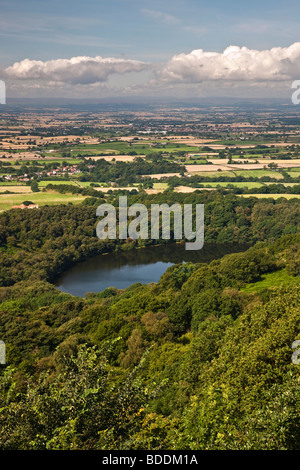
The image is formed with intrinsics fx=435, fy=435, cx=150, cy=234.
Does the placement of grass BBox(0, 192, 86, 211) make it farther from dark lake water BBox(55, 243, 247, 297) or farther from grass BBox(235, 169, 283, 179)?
grass BBox(235, 169, 283, 179)

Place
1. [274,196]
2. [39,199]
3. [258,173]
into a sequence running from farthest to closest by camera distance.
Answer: [258,173] < [274,196] < [39,199]

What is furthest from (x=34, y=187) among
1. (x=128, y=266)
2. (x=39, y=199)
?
(x=128, y=266)

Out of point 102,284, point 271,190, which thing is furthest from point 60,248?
point 271,190

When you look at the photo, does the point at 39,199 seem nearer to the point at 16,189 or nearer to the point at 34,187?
the point at 34,187

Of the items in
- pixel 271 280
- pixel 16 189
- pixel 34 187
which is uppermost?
pixel 34 187

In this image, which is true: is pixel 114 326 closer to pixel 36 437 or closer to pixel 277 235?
pixel 36 437

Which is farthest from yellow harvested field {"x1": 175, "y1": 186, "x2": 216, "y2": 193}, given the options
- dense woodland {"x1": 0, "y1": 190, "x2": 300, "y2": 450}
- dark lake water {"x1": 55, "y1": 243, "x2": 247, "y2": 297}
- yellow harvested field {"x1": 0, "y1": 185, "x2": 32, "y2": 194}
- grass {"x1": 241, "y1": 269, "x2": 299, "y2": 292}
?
grass {"x1": 241, "y1": 269, "x2": 299, "y2": 292}
